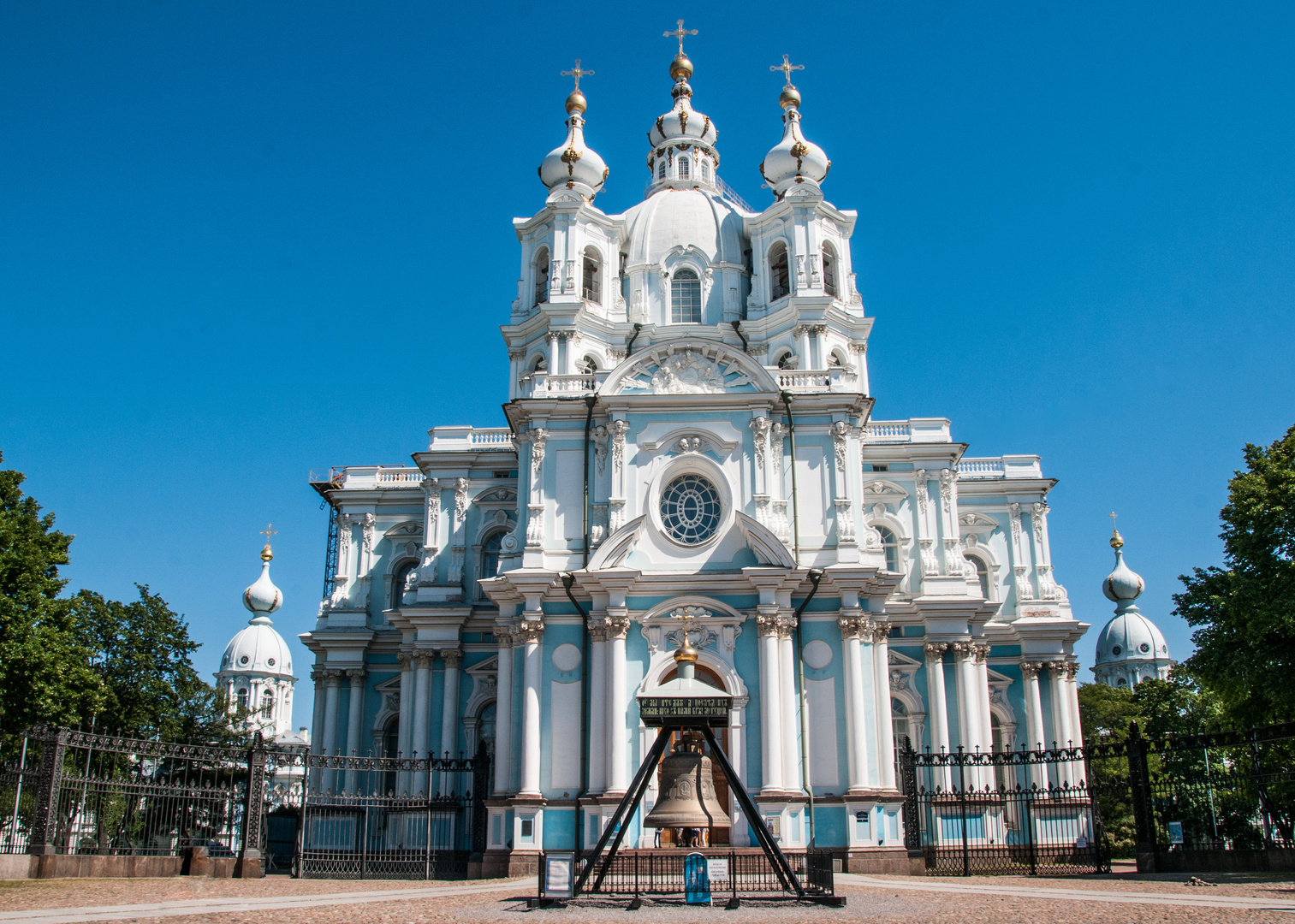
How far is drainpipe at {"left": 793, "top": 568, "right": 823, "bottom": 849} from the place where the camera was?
91.3ft

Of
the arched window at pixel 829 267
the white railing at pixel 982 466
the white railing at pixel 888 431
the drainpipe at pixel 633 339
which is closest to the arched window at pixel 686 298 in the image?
the drainpipe at pixel 633 339

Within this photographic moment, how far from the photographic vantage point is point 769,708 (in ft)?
90.6

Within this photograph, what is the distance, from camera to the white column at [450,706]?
34656mm

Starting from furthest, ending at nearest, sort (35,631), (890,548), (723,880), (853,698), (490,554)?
(890,548) < (490,554) < (853,698) < (35,631) < (723,880)

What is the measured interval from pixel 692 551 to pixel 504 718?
6.62 metres

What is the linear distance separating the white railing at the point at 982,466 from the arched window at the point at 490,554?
673 inches

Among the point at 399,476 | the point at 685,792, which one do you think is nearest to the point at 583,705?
the point at 685,792

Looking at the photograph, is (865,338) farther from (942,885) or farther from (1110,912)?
(1110,912)

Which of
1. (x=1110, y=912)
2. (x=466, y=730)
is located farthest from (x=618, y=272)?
(x=1110, y=912)

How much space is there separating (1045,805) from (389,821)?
61.5 feet

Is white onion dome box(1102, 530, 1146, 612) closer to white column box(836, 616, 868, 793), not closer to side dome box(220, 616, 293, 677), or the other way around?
white column box(836, 616, 868, 793)

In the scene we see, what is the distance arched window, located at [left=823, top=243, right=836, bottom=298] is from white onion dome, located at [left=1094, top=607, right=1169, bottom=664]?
2410 inches

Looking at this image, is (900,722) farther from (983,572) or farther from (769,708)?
(769,708)

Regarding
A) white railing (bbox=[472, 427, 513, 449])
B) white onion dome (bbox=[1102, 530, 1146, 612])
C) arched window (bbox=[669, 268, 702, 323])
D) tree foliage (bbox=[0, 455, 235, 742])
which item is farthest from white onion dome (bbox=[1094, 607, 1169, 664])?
tree foliage (bbox=[0, 455, 235, 742])
